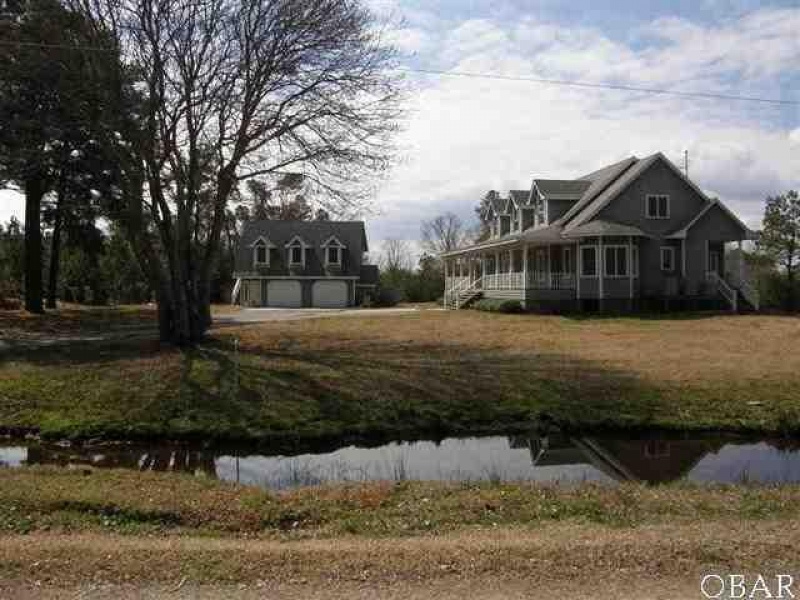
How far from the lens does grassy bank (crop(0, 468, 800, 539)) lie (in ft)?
20.0

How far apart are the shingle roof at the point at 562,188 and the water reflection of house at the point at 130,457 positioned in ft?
92.0

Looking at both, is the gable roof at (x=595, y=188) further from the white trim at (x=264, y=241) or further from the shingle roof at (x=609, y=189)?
the white trim at (x=264, y=241)

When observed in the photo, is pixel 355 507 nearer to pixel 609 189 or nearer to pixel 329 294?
pixel 609 189

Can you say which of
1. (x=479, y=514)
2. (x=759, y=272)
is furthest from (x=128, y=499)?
(x=759, y=272)

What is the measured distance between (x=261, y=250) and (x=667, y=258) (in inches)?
1136

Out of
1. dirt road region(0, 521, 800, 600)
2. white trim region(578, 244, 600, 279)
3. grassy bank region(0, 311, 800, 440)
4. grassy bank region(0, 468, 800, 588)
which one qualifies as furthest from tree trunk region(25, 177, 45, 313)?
dirt road region(0, 521, 800, 600)

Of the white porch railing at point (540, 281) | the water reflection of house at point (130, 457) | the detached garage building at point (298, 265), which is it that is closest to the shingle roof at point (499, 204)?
the white porch railing at point (540, 281)

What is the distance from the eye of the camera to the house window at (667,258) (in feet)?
107

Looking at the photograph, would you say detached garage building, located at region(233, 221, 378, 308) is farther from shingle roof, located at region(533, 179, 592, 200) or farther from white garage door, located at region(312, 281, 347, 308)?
shingle roof, located at region(533, 179, 592, 200)

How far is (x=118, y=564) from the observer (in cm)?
489

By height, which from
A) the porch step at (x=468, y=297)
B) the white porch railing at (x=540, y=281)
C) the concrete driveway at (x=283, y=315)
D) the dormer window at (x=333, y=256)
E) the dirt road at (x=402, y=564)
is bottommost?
the dirt road at (x=402, y=564)

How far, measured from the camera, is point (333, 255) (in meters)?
49.0

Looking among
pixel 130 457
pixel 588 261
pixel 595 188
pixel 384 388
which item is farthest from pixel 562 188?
pixel 130 457

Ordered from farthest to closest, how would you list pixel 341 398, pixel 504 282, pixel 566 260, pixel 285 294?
pixel 285 294 < pixel 504 282 < pixel 566 260 < pixel 341 398
